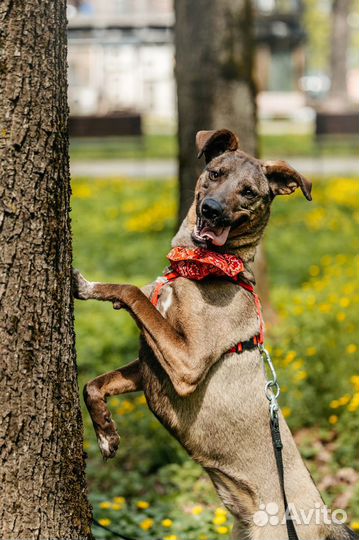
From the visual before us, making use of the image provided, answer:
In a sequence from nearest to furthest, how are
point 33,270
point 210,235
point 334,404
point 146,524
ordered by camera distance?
point 33,270
point 210,235
point 146,524
point 334,404

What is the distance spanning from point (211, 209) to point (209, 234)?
124mm

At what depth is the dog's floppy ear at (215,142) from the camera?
390 centimetres

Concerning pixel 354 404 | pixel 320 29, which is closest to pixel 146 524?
pixel 354 404

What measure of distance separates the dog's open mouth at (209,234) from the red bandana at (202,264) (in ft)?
0.17

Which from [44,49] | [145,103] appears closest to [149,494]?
[44,49]

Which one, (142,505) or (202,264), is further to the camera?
(142,505)

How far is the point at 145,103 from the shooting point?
42969 mm

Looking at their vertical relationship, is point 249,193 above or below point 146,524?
above

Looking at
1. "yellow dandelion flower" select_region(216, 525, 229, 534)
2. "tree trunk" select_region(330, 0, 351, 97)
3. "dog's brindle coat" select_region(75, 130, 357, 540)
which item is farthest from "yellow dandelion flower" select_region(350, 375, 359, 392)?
"tree trunk" select_region(330, 0, 351, 97)

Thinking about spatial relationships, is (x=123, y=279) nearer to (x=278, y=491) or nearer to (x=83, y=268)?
(x=83, y=268)

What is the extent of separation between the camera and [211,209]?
11.9 ft

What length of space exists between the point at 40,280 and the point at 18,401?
0.47 meters

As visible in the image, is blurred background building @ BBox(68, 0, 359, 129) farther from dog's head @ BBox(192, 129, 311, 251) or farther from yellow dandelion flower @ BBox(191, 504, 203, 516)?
dog's head @ BBox(192, 129, 311, 251)

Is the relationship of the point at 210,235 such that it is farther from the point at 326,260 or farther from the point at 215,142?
the point at 326,260
